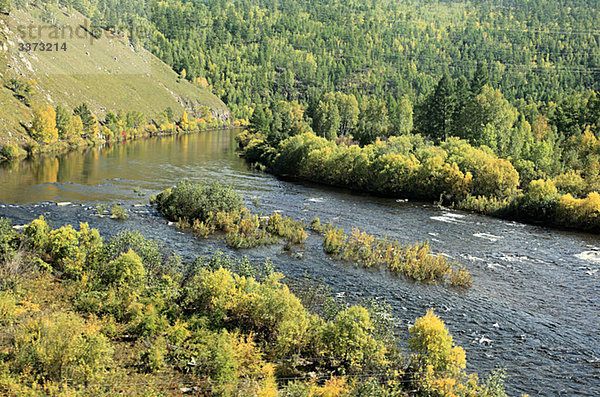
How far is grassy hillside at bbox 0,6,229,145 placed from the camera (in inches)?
4035

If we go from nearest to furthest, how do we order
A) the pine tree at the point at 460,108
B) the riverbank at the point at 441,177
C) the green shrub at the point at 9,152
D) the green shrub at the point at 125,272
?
1. the green shrub at the point at 125,272
2. the riverbank at the point at 441,177
3. the green shrub at the point at 9,152
4. the pine tree at the point at 460,108

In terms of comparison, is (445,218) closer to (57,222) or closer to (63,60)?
(57,222)

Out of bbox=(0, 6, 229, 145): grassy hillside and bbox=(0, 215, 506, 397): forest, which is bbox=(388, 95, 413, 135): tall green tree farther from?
bbox=(0, 6, 229, 145): grassy hillside

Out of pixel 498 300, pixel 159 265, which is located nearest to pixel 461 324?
pixel 498 300

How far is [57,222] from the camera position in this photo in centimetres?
4253

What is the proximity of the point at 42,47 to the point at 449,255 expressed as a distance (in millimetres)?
144385

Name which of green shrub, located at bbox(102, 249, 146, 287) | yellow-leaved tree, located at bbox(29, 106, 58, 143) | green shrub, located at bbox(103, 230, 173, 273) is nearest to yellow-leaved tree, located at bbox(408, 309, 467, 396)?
green shrub, located at bbox(102, 249, 146, 287)

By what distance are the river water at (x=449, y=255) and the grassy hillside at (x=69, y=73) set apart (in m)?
36.3

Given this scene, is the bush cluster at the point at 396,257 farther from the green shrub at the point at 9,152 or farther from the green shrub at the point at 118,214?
the green shrub at the point at 9,152

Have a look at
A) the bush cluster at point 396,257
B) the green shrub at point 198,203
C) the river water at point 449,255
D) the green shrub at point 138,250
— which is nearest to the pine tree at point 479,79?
the river water at point 449,255

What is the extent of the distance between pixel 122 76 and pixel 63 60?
108 feet

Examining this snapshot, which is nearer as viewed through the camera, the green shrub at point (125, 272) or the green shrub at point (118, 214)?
the green shrub at point (125, 272)

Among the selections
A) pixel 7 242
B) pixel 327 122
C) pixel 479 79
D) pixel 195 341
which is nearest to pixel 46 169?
pixel 7 242

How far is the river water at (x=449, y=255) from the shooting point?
24359mm
